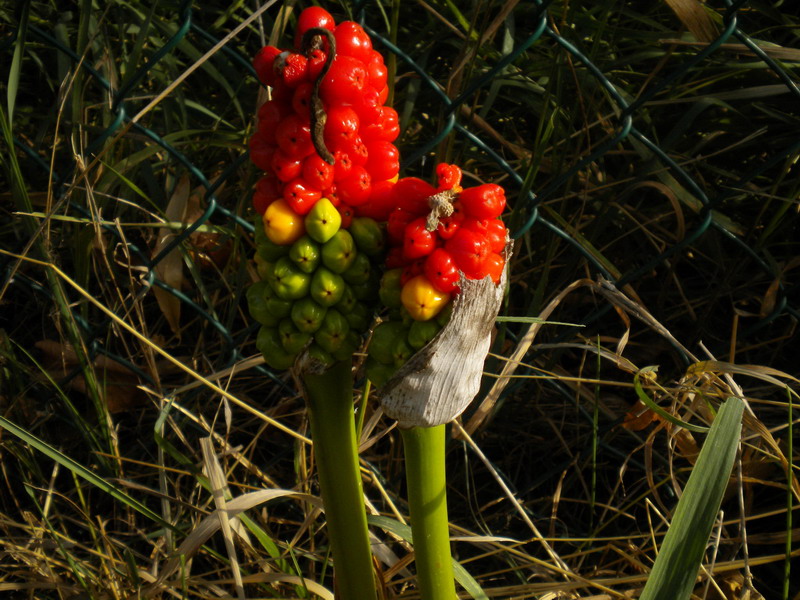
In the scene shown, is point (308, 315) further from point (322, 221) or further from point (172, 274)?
point (172, 274)

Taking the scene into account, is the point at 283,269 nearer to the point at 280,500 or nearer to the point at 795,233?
the point at 280,500

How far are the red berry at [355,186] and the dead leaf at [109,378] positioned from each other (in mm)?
992

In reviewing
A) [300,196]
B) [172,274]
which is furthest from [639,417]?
[172,274]

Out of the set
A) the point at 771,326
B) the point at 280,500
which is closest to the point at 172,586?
the point at 280,500

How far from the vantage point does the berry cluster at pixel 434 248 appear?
0.66 metres

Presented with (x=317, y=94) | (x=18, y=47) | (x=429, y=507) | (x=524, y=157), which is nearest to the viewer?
(x=317, y=94)

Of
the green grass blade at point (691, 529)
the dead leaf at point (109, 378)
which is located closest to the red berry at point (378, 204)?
the green grass blade at point (691, 529)

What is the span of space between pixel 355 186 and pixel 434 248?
98 millimetres

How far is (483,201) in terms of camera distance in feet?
2.15

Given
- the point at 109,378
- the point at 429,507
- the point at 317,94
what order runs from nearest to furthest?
1. the point at 317,94
2. the point at 429,507
3. the point at 109,378

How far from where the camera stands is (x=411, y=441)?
751mm

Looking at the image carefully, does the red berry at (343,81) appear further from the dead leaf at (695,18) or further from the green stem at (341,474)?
the dead leaf at (695,18)

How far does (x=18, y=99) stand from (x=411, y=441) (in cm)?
133

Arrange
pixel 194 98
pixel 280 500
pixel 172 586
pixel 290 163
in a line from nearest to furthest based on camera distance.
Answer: pixel 290 163
pixel 172 586
pixel 280 500
pixel 194 98
